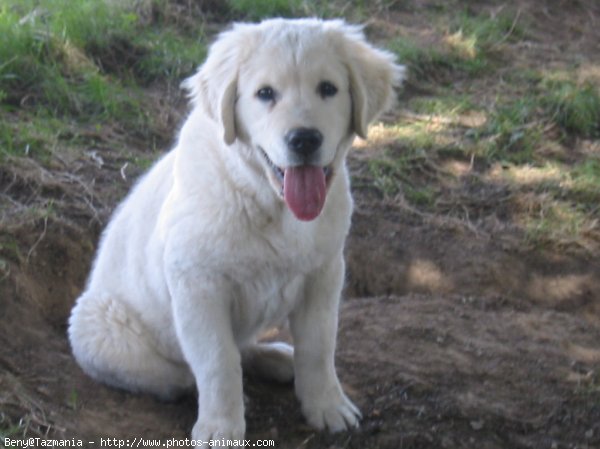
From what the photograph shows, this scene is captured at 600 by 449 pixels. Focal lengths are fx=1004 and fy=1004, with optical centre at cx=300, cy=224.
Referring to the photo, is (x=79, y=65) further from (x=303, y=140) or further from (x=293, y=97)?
(x=303, y=140)

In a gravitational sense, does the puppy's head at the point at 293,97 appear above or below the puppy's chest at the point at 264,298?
above

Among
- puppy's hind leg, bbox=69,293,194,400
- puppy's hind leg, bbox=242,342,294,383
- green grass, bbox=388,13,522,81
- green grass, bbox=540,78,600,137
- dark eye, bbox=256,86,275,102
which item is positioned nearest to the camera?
dark eye, bbox=256,86,275,102

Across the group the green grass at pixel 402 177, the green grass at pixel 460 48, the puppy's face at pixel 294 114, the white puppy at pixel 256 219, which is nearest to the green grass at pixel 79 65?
the green grass at pixel 402 177

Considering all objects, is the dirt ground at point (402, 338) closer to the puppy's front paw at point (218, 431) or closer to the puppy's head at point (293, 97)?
the puppy's front paw at point (218, 431)

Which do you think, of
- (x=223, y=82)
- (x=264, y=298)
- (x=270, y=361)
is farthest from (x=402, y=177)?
(x=223, y=82)

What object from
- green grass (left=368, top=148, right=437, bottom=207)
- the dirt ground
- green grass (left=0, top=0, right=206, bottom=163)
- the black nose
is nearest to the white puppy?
the black nose

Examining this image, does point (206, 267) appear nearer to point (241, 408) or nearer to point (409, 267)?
point (241, 408)

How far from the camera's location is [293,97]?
351 cm

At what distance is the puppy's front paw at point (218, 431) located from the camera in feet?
12.2

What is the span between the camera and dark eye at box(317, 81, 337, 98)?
3.58m

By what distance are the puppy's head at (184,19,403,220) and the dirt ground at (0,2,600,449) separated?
1060 millimetres

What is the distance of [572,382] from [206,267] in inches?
72.6

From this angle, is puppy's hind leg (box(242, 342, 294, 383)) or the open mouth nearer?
the open mouth

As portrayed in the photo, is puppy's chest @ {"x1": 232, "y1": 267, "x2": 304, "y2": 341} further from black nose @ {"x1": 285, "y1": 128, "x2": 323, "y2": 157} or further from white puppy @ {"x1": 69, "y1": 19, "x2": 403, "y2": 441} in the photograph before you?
black nose @ {"x1": 285, "y1": 128, "x2": 323, "y2": 157}
